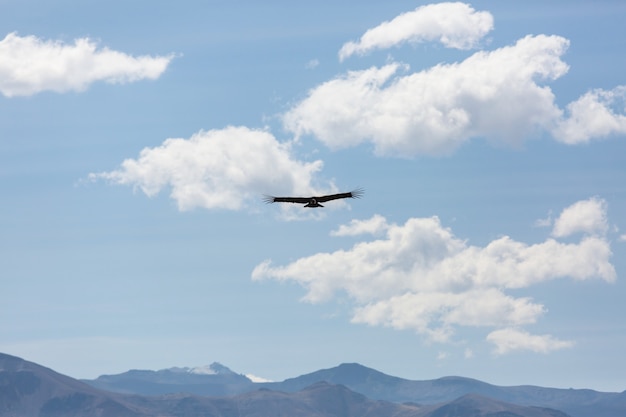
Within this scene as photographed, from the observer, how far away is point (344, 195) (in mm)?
199500
